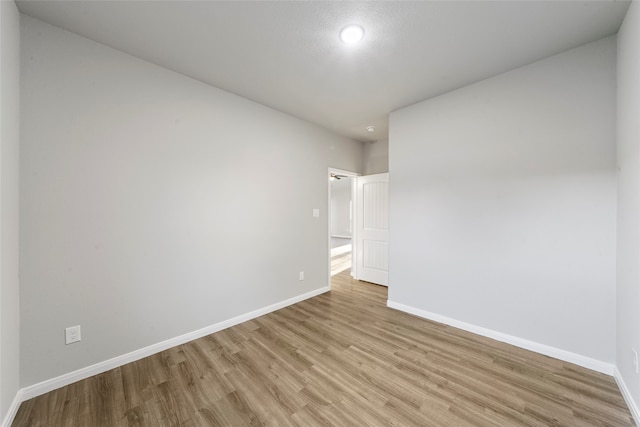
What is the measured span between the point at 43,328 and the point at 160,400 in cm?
101

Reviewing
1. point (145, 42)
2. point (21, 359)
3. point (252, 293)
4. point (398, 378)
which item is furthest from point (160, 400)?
point (145, 42)

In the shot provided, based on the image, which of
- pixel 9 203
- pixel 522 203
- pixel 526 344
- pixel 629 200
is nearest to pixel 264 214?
pixel 9 203

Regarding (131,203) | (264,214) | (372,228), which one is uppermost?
(131,203)

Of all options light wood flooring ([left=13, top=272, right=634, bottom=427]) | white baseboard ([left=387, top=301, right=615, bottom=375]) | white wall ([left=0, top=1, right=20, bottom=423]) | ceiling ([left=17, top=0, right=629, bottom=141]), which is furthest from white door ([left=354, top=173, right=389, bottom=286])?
white wall ([left=0, top=1, right=20, bottom=423])

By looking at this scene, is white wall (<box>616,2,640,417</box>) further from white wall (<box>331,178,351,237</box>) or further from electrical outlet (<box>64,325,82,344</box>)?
white wall (<box>331,178,351,237</box>)

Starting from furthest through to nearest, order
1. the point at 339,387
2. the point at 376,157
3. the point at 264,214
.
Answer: the point at 376,157
the point at 264,214
the point at 339,387

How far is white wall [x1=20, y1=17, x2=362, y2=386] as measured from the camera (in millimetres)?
1730

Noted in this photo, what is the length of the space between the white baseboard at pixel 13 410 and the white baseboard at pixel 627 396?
12.5 feet

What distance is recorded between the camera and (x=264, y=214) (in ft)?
10.2

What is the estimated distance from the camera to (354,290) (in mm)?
4008

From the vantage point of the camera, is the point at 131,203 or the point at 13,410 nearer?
the point at 13,410

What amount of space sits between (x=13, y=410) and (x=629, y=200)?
4304mm

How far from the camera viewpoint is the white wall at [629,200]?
151 centimetres

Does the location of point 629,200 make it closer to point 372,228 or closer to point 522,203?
point 522,203
